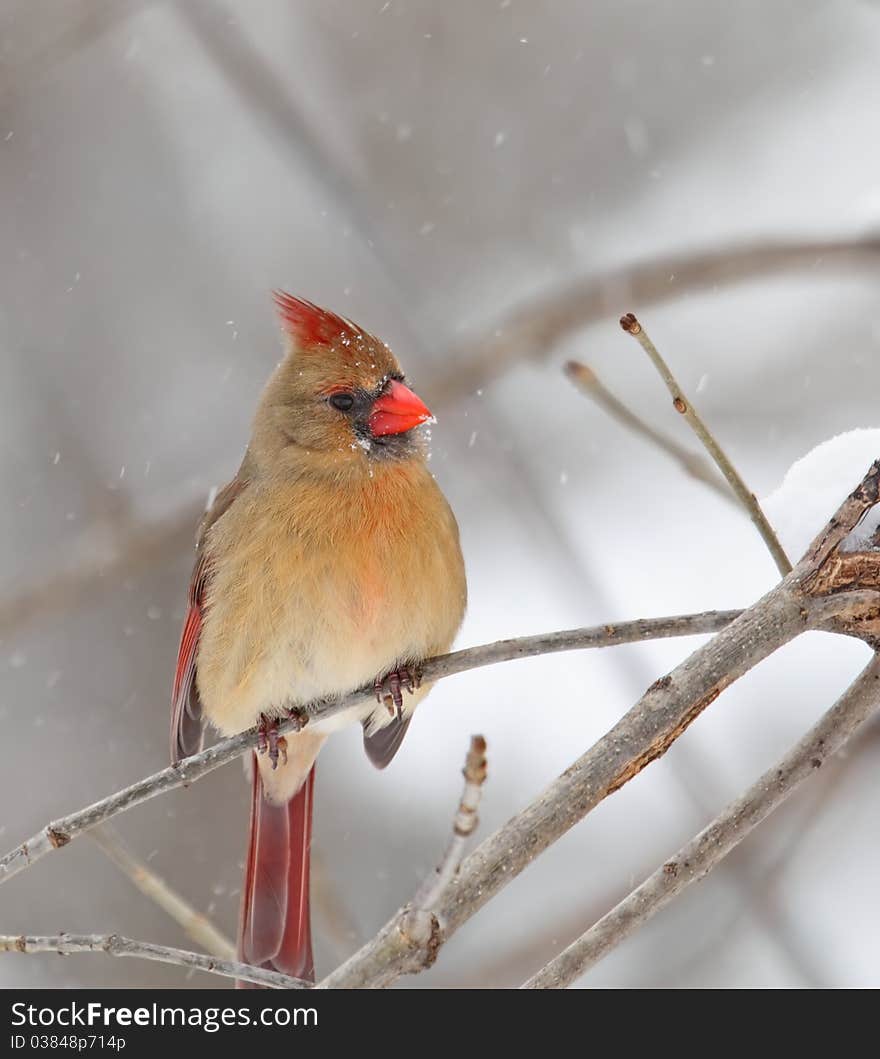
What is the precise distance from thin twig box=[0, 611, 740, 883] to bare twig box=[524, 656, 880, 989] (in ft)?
0.69

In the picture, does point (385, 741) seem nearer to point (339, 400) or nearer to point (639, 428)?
point (339, 400)

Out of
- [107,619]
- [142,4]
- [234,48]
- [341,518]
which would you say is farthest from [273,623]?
[142,4]

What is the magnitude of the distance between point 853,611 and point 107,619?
11.8 ft

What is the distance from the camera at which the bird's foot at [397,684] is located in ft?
8.94

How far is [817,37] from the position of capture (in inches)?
223

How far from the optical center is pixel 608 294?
12.0 ft

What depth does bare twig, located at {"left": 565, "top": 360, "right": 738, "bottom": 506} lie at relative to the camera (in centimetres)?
211

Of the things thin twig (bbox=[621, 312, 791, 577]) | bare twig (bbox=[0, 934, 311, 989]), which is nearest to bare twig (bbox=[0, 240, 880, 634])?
thin twig (bbox=[621, 312, 791, 577])

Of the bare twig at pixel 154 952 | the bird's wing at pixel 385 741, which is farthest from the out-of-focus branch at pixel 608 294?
the bare twig at pixel 154 952

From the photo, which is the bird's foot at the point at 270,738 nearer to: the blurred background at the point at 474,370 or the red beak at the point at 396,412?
the blurred background at the point at 474,370

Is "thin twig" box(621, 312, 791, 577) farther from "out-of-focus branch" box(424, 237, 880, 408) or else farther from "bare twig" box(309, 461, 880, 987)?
"out-of-focus branch" box(424, 237, 880, 408)

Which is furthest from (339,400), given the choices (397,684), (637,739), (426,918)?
(426,918)

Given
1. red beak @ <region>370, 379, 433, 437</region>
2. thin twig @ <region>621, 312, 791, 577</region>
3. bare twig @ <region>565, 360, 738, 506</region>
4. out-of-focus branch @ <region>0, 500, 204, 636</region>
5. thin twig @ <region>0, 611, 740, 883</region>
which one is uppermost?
out-of-focus branch @ <region>0, 500, 204, 636</region>

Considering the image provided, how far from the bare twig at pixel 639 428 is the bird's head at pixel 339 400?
29.4 inches
